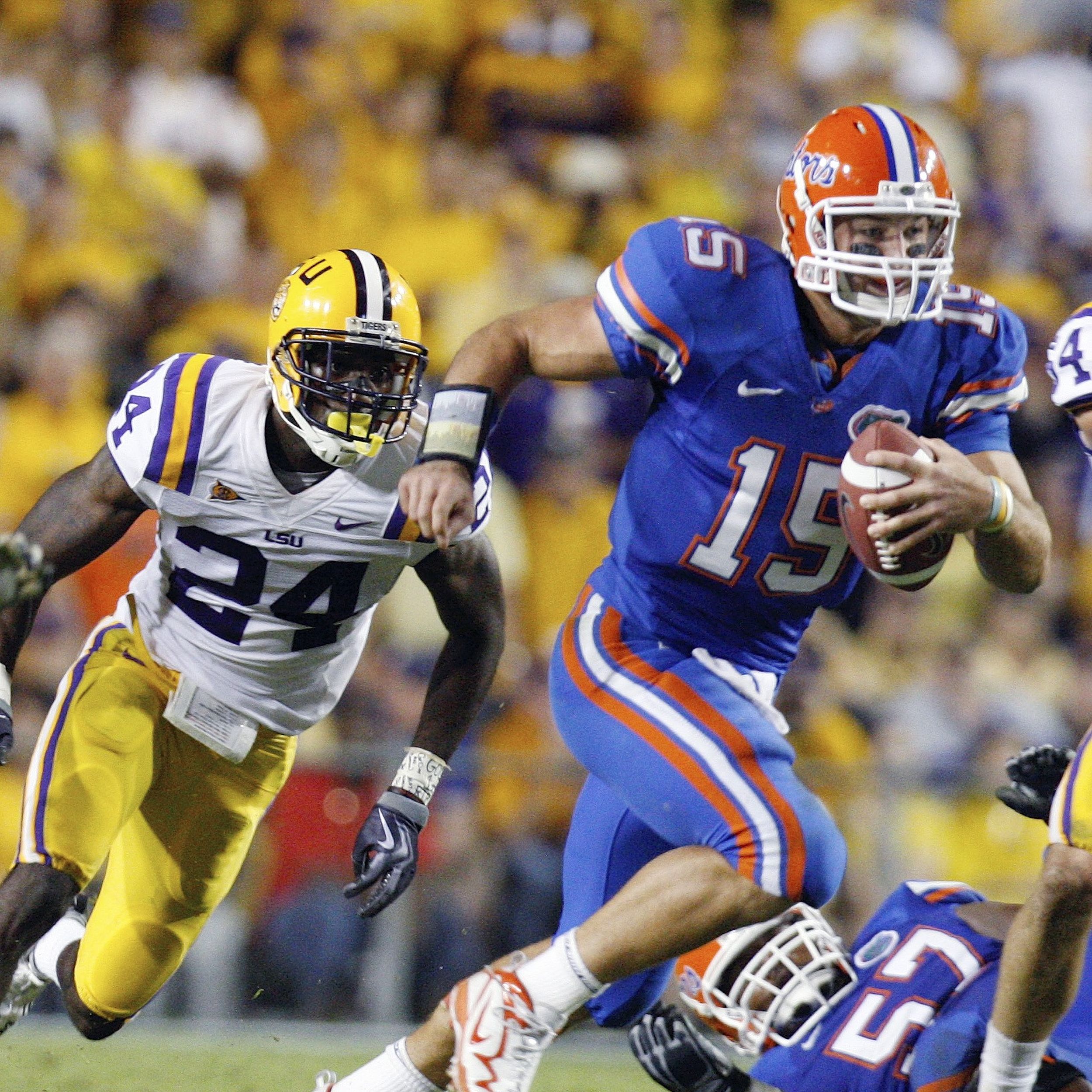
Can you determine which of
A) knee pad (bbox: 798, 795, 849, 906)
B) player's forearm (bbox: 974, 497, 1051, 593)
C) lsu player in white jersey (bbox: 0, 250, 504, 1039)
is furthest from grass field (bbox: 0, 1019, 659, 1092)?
player's forearm (bbox: 974, 497, 1051, 593)

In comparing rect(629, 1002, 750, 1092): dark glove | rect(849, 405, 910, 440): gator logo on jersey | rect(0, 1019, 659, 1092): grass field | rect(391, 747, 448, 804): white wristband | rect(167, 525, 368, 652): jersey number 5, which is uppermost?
rect(849, 405, 910, 440): gator logo on jersey

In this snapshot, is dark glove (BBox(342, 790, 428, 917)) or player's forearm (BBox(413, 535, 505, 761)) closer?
dark glove (BBox(342, 790, 428, 917))

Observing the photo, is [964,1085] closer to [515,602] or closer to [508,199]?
[515,602]

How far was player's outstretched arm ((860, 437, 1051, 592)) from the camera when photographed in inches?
105

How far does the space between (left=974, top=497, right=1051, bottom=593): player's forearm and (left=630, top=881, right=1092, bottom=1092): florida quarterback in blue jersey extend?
60cm

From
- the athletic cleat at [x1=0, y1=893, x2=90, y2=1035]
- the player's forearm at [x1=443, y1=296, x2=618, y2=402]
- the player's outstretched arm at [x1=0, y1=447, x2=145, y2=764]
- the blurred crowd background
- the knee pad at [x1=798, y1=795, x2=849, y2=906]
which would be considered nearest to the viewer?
the knee pad at [x1=798, y1=795, x2=849, y2=906]

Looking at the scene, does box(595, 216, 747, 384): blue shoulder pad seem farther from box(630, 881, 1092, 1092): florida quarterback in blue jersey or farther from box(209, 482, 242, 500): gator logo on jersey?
box(630, 881, 1092, 1092): florida quarterback in blue jersey

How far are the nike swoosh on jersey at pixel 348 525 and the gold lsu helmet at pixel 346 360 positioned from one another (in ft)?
0.39

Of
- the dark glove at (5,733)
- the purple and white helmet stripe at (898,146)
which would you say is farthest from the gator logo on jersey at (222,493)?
the purple and white helmet stripe at (898,146)

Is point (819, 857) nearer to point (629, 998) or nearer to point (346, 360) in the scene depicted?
point (629, 998)

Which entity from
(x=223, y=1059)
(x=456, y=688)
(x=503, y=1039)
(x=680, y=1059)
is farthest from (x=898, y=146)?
(x=223, y=1059)

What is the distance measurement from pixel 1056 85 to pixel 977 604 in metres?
2.66

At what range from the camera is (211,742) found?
3484 millimetres

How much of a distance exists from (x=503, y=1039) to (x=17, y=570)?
1.16m
